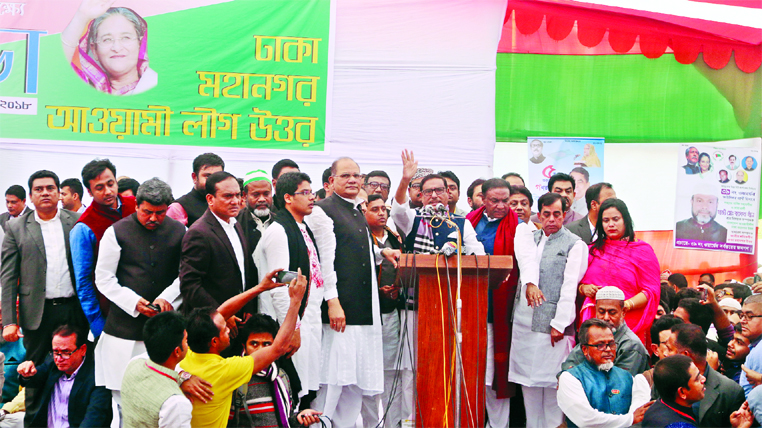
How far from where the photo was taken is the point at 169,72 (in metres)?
7.88

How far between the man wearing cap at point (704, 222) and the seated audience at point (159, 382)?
663 centimetres

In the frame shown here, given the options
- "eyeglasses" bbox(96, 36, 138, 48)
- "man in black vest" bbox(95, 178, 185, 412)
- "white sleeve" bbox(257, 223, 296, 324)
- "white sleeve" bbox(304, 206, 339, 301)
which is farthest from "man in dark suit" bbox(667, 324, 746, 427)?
"eyeglasses" bbox(96, 36, 138, 48)

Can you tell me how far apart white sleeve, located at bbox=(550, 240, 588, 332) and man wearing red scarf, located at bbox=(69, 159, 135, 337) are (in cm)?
309

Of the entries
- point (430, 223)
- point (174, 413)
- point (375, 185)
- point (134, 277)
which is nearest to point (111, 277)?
point (134, 277)

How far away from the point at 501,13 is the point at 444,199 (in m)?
3.75

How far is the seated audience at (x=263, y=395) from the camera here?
391cm

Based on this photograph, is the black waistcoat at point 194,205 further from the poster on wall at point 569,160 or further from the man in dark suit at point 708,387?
the poster on wall at point 569,160

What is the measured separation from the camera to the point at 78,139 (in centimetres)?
770

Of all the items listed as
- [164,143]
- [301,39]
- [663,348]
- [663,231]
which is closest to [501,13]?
[301,39]

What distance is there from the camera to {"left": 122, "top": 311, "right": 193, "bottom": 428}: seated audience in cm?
330

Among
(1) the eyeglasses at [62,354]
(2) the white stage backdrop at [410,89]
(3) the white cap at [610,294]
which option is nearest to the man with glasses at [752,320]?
(3) the white cap at [610,294]

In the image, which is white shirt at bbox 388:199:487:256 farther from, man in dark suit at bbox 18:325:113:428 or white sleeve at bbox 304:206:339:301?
man in dark suit at bbox 18:325:113:428

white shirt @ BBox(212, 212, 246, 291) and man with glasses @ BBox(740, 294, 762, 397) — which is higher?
white shirt @ BBox(212, 212, 246, 291)

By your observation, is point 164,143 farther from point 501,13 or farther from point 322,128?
point 501,13
